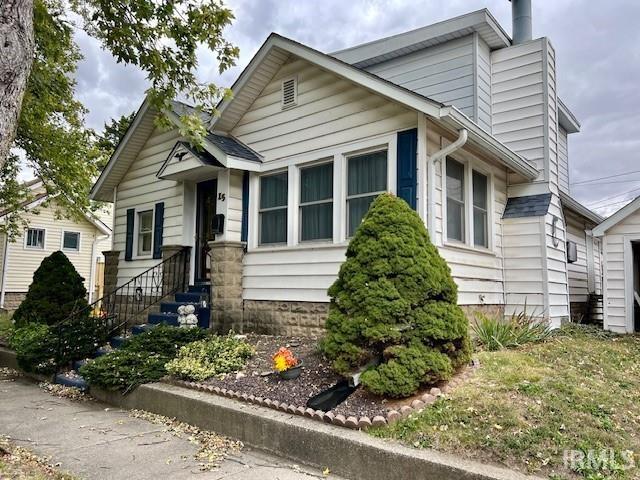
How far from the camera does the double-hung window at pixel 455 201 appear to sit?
7109mm

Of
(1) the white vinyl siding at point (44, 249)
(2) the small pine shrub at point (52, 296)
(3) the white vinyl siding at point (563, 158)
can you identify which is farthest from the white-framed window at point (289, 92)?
(1) the white vinyl siding at point (44, 249)

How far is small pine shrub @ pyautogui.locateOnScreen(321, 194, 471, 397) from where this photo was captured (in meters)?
4.29

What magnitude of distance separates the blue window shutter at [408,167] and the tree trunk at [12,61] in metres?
4.48

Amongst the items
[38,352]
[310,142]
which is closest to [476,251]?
[310,142]

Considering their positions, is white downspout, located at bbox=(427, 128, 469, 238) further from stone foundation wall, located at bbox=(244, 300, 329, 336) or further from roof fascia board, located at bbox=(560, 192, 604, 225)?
roof fascia board, located at bbox=(560, 192, 604, 225)

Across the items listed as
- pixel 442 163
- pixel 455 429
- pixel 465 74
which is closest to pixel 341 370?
pixel 455 429

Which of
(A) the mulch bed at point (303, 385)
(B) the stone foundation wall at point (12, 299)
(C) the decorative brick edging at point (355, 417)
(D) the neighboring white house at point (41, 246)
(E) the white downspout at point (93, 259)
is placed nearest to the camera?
(C) the decorative brick edging at point (355, 417)

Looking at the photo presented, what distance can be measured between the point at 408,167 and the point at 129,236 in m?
7.26

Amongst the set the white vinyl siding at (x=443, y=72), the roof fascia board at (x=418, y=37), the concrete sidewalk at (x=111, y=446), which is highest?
the roof fascia board at (x=418, y=37)

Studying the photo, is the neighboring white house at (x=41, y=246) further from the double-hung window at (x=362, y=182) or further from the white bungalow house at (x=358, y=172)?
the double-hung window at (x=362, y=182)

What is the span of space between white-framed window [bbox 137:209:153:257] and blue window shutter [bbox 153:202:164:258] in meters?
0.38

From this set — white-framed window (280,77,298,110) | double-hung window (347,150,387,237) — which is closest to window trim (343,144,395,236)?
double-hung window (347,150,387,237)

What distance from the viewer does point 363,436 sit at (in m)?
3.69

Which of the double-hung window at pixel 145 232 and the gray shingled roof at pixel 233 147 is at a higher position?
A: the gray shingled roof at pixel 233 147
